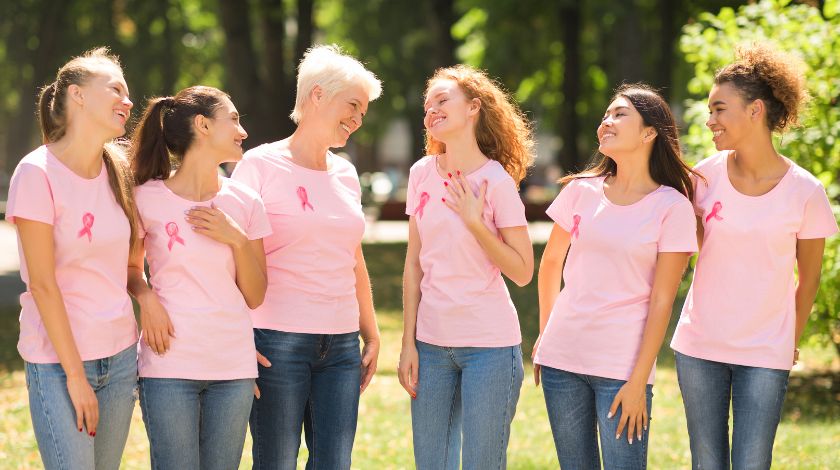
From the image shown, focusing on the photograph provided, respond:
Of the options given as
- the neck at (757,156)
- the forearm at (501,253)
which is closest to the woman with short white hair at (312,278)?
the forearm at (501,253)

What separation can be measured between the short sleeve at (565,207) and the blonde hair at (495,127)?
0.63 feet

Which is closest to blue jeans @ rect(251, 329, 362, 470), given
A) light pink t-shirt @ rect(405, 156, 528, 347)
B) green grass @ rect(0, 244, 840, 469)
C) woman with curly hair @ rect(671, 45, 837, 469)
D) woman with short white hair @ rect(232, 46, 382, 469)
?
woman with short white hair @ rect(232, 46, 382, 469)

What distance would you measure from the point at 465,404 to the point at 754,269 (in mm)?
1220

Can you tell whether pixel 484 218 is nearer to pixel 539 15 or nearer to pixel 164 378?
pixel 164 378

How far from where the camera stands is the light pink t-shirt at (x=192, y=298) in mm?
3934

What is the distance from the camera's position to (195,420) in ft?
13.0

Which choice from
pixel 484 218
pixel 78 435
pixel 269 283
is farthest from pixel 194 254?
pixel 484 218

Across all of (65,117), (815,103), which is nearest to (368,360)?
(65,117)

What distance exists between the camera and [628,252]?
410 centimetres

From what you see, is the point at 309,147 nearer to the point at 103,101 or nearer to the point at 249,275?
the point at 249,275

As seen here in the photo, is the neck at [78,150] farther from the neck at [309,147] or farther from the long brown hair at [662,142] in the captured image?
the long brown hair at [662,142]

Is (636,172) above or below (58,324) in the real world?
above

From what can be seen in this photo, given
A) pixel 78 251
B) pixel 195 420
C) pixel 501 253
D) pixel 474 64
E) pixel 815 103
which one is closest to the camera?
pixel 78 251

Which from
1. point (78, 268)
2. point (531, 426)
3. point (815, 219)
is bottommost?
point (531, 426)
